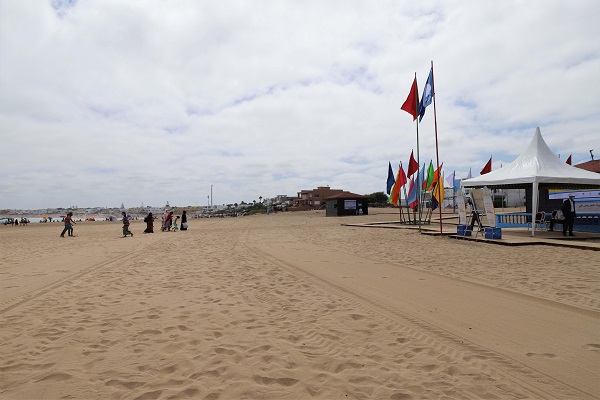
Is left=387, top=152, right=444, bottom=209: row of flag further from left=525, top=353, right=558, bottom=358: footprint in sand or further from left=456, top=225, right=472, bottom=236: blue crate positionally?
left=525, top=353, right=558, bottom=358: footprint in sand

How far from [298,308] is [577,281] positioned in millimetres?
5428

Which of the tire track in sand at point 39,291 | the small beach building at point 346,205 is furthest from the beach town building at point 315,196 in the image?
the tire track in sand at point 39,291

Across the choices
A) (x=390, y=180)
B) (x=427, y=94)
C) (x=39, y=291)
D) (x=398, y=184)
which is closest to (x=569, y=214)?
(x=427, y=94)

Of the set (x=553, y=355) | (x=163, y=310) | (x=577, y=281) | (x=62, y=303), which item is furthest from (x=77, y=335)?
(x=577, y=281)

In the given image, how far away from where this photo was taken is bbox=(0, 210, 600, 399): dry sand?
2916 mm

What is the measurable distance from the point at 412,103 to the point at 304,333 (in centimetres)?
1592

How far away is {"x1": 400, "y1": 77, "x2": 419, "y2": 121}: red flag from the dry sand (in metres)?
11.0

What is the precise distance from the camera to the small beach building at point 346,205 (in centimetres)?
4494

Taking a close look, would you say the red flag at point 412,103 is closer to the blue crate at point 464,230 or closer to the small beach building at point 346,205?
the blue crate at point 464,230

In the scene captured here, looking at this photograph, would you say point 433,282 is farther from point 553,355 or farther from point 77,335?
point 77,335

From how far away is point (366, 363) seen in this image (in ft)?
10.9

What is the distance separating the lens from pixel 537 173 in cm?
1419

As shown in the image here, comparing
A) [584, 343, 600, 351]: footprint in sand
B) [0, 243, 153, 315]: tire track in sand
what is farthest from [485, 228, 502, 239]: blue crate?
[0, 243, 153, 315]: tire track in sand

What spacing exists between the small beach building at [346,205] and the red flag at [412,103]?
27.5m
